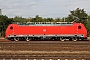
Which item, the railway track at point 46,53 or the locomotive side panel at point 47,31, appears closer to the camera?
the railway track at point 46,53

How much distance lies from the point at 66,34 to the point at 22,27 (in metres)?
8.47

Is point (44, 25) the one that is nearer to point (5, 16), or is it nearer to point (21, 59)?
point (21, 59)

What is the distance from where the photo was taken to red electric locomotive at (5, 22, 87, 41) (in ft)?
136

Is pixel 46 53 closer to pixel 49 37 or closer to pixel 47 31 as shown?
pixel 49 37

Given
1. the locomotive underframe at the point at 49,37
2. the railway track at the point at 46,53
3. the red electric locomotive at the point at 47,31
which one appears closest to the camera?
the railway track at the point at 46,53

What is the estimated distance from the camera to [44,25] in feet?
141

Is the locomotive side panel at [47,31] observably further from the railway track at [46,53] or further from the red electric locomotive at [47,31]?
the railway track at [46,53]

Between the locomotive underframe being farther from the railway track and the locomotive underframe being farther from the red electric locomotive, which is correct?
the railway track

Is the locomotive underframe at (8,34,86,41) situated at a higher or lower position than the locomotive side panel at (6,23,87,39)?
lower

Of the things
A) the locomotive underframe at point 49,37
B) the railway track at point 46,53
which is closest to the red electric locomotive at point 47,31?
the locomotive underframe at point 49,37

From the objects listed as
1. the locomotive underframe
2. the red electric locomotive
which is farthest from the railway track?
the red electric locomotive

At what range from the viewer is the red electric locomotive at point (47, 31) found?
41438 millimetres

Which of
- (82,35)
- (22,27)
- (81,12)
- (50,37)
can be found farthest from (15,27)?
(81,12)

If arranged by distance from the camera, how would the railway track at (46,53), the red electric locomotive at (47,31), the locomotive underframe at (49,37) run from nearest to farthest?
the railway track at (46,53)
the locomotive underframe at (49,37)
the red electric locomotive at (47,31)
